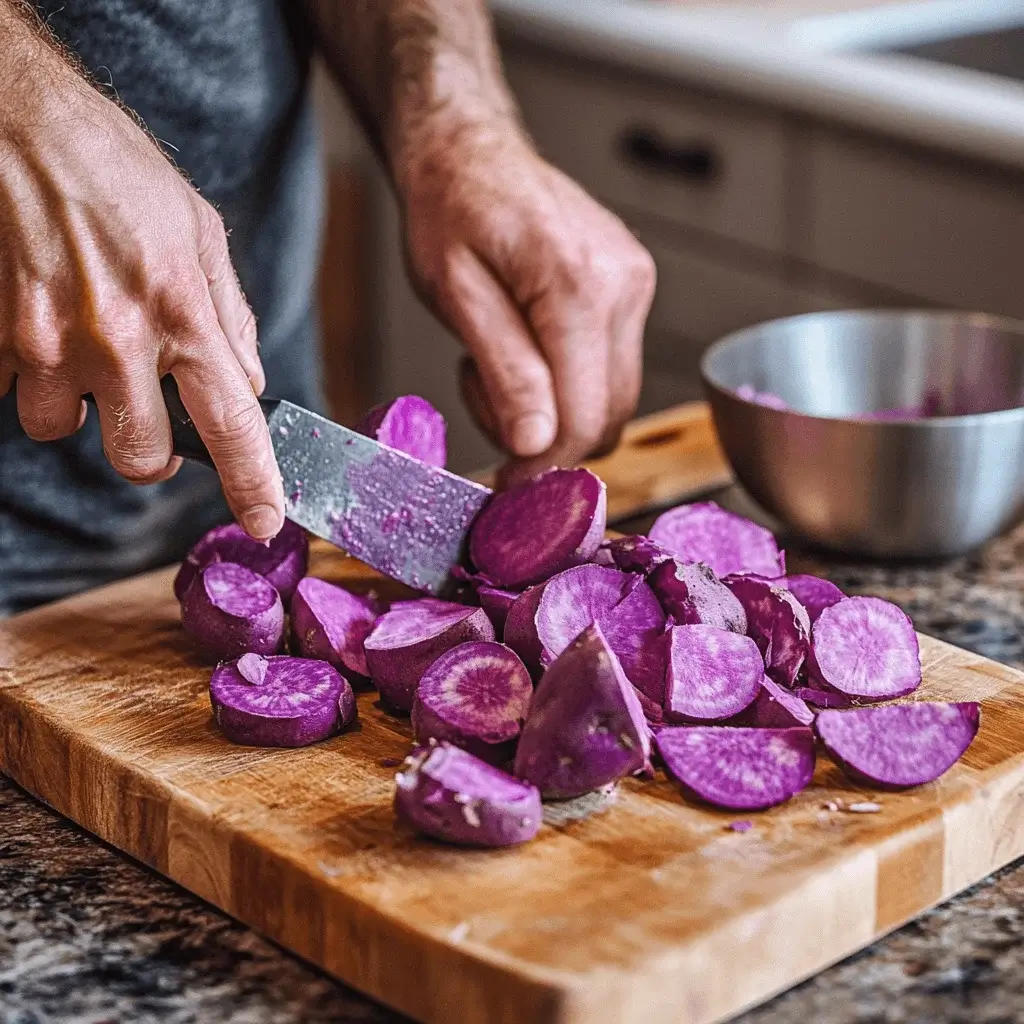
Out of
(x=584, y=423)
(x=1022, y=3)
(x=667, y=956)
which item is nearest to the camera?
(x=667, y=956)

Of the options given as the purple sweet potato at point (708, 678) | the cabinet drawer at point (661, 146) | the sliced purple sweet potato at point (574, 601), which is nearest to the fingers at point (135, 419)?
the sliced purple sweet potato at point (574, 601)

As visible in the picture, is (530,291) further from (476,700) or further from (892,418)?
(476,700)

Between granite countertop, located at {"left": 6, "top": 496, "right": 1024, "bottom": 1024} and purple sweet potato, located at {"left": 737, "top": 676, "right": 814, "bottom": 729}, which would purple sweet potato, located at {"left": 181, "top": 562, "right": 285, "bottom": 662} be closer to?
granite countertop, located at {"left": 6, "top": 496, "right": 1024, "bottom": 1024}

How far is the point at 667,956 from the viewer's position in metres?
0.92

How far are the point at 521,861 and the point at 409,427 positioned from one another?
0.56m

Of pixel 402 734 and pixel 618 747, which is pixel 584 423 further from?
pixel 618 747

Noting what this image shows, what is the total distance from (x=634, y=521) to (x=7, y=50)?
33.6 inches

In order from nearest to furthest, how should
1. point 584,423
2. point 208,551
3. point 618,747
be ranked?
point 618,747 → point 208,551 → point 584,423

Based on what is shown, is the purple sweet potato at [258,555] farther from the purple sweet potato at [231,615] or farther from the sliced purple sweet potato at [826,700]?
the sliced purple sweet potato at [826,700]

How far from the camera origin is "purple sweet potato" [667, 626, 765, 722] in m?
1.17

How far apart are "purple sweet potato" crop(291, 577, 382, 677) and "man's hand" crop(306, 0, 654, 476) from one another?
349mm

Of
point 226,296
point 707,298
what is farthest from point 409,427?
point 707,298

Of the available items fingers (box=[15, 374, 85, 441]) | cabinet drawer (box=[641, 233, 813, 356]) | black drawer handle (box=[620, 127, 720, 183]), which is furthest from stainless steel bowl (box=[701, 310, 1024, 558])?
black drawer handle (box=[620, 127, 720, 183])

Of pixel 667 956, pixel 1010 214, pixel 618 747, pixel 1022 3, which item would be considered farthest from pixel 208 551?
pixel 1022 3
